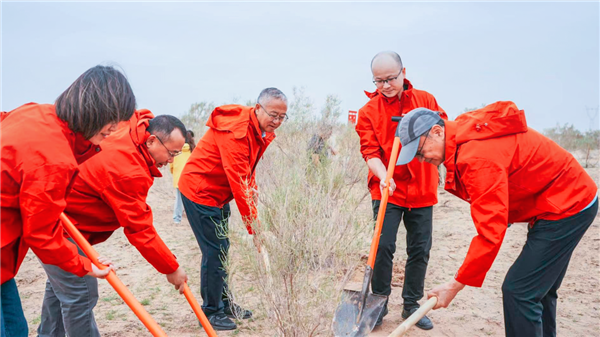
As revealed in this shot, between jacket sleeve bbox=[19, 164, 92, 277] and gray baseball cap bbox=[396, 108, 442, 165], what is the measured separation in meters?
1.78

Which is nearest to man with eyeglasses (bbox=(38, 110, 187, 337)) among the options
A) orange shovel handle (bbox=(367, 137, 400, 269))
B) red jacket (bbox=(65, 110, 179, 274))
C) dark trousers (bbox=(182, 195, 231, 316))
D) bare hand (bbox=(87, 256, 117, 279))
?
red jacket (bbox=(65, 110, 179, 274))

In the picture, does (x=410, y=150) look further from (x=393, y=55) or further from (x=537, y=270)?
(x=393, y=55)

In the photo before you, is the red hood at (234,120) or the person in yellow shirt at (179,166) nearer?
the red hood at (234,120)

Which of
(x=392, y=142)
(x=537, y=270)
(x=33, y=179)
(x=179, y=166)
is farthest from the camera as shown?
(x=179, y=166)

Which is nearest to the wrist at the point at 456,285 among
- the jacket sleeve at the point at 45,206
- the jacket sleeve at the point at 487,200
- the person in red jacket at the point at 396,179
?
the jacket sleeve at the point at 487,200

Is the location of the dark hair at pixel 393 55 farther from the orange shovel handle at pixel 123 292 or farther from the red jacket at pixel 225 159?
the orange shovel handle at pixel 123 292

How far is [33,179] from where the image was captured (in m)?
2.05

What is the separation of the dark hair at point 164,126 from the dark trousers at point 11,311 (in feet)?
3.85

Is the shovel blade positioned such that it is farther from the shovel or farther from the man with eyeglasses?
the man with eyeglasses

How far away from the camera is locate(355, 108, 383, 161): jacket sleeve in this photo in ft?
14.2

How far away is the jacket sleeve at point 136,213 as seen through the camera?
9.56ft

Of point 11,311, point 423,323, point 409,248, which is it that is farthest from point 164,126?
point 423,323

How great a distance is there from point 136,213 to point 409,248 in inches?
92.5

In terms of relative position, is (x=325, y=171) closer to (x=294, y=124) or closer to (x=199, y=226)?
(x=294, y=124)
